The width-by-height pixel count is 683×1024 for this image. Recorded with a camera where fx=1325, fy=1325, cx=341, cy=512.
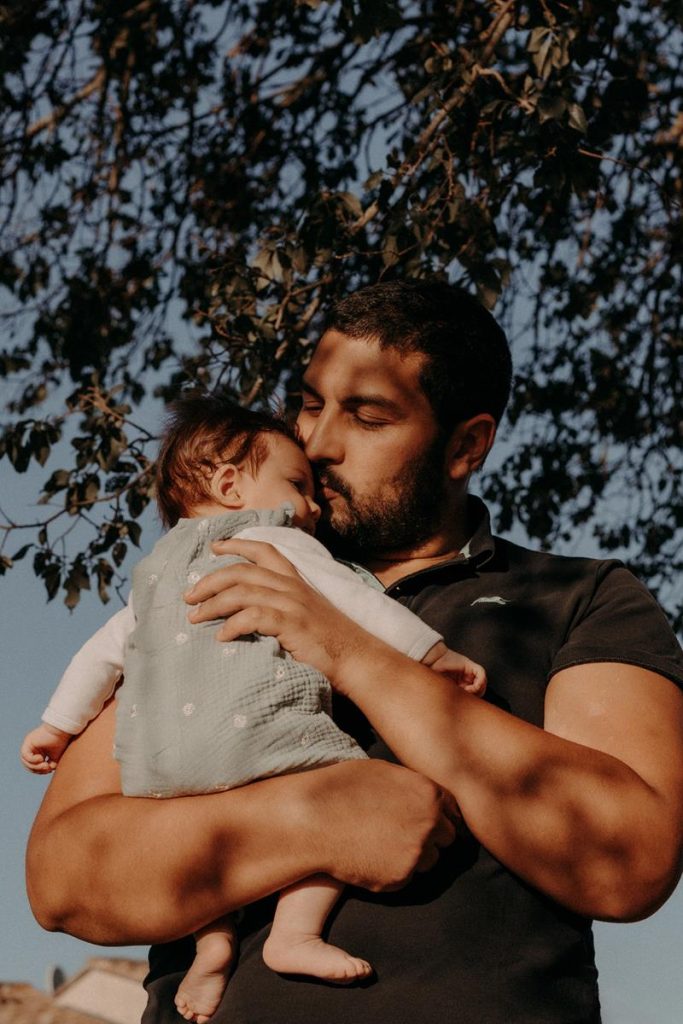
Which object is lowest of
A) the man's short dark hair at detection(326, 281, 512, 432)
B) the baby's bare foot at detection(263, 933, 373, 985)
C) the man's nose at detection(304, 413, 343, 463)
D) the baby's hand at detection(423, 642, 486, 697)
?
the baby's bare foot at detection(263, 933, 373, 985)

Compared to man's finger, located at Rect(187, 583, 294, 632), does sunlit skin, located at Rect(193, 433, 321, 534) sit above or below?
above

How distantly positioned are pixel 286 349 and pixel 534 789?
10.6 ft

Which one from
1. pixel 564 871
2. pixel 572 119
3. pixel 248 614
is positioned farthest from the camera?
pixel 572 119

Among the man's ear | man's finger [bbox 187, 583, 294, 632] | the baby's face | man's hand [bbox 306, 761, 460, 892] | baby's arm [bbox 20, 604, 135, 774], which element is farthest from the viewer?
the man's ear

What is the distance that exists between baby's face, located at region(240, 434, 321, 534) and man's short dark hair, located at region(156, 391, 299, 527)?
22 mm

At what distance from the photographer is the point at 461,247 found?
4.96 m

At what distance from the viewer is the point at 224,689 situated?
2.39m

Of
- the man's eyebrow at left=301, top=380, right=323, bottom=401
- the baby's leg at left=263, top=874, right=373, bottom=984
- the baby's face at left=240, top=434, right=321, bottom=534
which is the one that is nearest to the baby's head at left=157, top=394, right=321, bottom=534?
the baby's face at left=240, top=434, right=321, bottom=534

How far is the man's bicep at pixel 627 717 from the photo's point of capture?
91.0 inches

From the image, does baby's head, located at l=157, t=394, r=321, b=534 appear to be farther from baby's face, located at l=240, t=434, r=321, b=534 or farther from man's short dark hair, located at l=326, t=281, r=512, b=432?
man's short dark hair, located at l=326, t=281, r=512, b=432

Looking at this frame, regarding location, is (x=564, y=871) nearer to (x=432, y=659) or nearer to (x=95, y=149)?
(x=432, y=659)

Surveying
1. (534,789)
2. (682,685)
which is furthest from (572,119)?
(534,789)

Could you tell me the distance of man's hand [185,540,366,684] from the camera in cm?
237

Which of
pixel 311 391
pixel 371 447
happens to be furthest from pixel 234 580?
pixel 311 391
